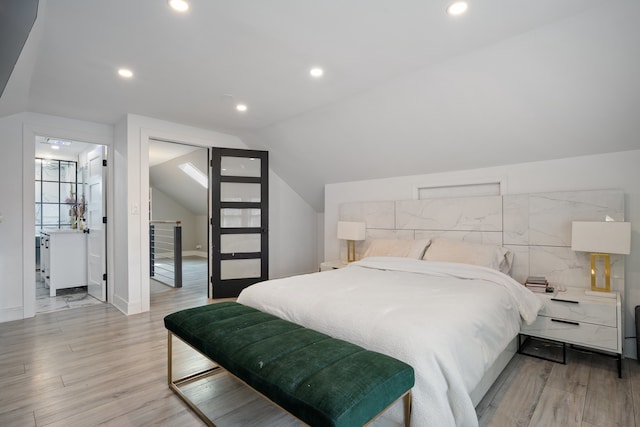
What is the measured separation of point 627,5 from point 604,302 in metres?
1.96

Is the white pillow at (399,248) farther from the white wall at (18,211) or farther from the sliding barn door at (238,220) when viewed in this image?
the white wall at (18,211)

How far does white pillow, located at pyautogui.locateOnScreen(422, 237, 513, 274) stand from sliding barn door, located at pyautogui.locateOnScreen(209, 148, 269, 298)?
250cm

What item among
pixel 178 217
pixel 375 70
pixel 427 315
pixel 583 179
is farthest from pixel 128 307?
pixel 178 217

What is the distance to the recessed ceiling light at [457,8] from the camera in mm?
1830

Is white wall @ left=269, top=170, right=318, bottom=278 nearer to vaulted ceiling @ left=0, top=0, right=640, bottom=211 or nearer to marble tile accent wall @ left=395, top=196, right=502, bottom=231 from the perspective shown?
vaulted ceiling @ left=0, top=0, right=640, bottom=211

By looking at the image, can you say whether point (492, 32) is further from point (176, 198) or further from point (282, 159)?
point (176, 198)

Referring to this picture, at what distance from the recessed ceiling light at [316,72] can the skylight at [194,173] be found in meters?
4.84

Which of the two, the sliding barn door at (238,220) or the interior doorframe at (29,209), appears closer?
the interior doorframe at (29,209)

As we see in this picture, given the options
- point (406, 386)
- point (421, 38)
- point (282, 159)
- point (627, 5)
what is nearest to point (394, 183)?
point (282, 159)

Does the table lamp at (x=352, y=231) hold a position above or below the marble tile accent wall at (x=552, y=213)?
below

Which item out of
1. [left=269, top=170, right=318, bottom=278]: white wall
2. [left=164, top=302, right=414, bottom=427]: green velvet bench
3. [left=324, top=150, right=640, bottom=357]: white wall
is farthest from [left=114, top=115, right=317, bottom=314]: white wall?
[left=324, top=150, right=640, bottom=357]: white wall

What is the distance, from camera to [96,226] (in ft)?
14.6

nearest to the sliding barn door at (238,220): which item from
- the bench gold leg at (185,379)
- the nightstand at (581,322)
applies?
the bench gold leg at (185,379)

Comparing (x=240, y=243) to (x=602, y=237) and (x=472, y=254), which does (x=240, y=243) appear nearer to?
(x=472, y=254)
